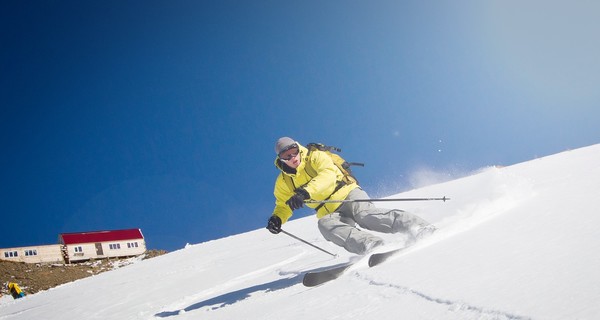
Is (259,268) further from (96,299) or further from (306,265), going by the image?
(96,299)

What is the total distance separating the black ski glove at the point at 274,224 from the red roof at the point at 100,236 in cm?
4453

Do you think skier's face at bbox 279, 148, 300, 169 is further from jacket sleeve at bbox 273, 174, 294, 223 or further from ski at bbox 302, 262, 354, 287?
ski at bbox 302, 262, 354, 287

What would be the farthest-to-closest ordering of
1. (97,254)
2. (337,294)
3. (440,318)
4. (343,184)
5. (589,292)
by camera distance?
(97,254) < (343,184) < (337,294) < (440,318) < (589,292)

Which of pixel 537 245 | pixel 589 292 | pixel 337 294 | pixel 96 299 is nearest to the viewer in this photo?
pixel 589 292

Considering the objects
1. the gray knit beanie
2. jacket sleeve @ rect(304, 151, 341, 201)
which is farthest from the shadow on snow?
the gray knit beanie

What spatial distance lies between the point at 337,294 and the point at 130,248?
4767cm

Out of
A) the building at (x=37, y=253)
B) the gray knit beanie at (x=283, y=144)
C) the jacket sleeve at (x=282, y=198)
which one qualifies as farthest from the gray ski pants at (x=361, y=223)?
the building at (x=37, y=253)

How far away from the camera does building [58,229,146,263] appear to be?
142 feet

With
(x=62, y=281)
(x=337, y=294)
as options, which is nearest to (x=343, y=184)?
(x=337, y=294)

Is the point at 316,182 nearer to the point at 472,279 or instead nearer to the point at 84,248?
the point at 472,279

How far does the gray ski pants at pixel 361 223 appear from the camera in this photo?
454 cm

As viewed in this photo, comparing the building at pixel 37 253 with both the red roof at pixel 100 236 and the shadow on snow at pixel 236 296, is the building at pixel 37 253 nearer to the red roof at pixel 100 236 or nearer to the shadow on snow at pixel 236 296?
the red roof at pixel 100 236

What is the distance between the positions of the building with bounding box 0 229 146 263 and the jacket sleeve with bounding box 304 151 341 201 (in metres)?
44.4

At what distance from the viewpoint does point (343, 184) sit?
17.8ft
